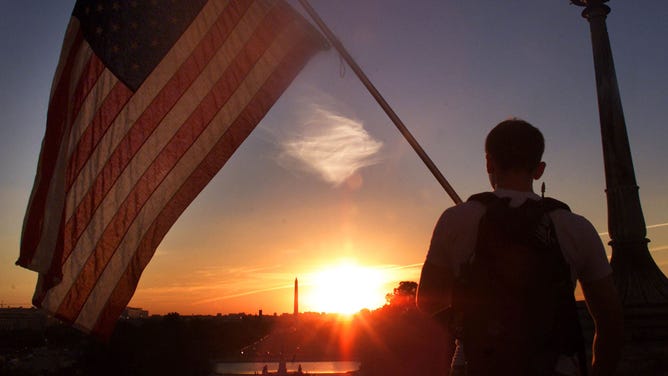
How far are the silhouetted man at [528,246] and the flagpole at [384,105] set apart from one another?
1.58m

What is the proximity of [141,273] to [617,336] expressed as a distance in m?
3.79

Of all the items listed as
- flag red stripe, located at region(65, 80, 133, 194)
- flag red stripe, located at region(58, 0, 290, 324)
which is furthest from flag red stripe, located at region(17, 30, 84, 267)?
flag red stripe, located at region(58, 0, 290, 324)

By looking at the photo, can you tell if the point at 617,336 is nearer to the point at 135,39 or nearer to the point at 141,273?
the point at 141,273

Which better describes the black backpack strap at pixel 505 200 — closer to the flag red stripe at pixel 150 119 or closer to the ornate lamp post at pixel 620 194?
the flag red stripe at pixel 150 119

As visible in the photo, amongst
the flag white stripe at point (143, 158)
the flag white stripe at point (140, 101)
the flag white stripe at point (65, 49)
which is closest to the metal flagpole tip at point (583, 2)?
the flag white stripe at point (143, 158)

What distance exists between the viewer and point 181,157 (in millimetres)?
5418

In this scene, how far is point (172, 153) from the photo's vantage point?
541cm

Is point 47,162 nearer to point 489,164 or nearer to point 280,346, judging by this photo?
point 489,164

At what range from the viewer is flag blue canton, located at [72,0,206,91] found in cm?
533

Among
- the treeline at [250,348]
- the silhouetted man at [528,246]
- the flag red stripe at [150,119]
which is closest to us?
the silhouetted man at [528,246]

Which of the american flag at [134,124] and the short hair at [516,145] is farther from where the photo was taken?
the american flag at [134,124]

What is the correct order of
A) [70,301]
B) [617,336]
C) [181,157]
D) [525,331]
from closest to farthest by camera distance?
[525,331] < [617,336] < [70,301] < [181,157]

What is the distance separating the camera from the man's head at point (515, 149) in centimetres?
256

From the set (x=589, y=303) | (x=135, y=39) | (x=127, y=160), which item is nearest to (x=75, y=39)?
(x=135, y=39)
